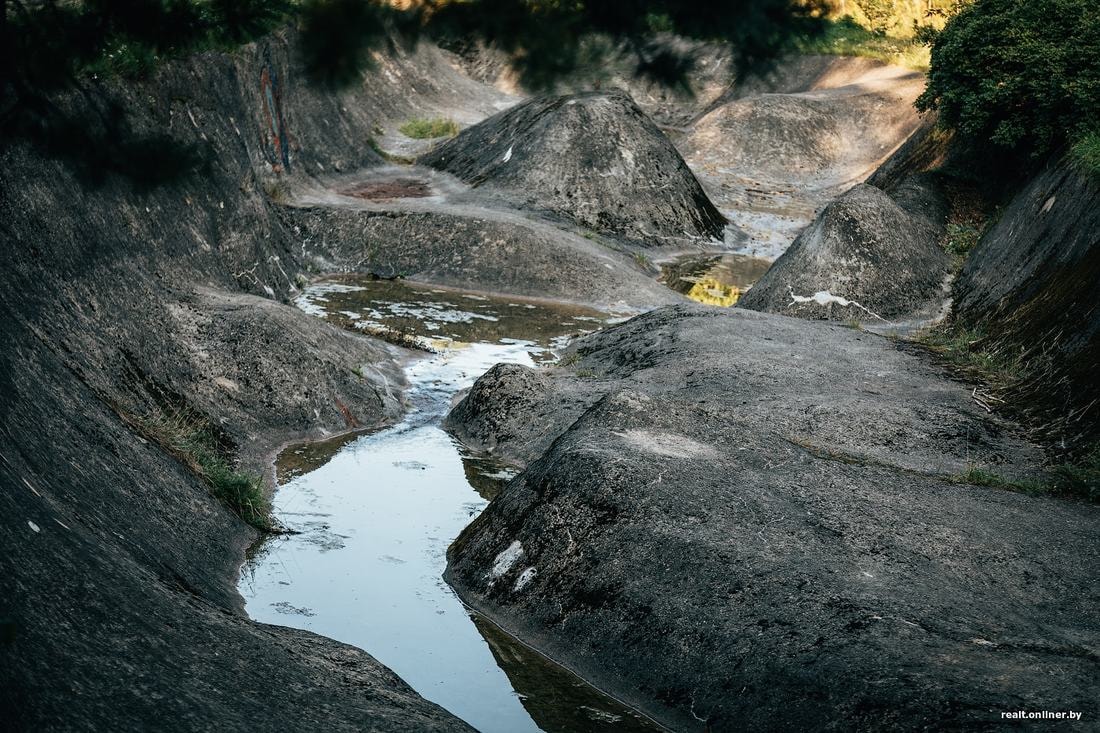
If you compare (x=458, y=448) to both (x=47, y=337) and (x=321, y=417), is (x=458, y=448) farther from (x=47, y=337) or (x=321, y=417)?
(x=47, y=337)

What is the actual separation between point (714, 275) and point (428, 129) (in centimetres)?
1185

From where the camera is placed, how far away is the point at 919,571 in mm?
8180

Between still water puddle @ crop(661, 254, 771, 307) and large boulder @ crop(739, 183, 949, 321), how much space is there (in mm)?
2289

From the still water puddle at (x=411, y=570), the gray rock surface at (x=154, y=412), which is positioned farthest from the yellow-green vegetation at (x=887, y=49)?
the still water puddle at (x=411, y=570)

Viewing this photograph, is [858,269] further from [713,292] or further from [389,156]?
[389,156]

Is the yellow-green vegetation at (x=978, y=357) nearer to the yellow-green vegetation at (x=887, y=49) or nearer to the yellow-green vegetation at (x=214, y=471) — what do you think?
the yellow-green vegetation at (x=214, y=471)

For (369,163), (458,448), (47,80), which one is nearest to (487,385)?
(458,448)

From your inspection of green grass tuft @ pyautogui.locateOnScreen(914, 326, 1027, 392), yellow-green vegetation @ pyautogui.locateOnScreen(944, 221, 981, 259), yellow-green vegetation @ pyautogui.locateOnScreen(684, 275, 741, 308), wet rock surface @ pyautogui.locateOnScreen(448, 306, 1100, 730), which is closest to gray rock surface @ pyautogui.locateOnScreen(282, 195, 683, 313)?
yellow-green vegetation @ pyautogui.locateOnScreen(684, 275, 741, 308)

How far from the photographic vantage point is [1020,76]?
66.9 ft

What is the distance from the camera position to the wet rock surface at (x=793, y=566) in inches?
268

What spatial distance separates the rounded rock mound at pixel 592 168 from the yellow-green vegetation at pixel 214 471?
1607cm

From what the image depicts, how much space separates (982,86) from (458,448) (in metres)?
12.8

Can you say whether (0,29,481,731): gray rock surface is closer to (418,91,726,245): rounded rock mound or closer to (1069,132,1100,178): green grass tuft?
(418,91,726,245): rounded rock mound

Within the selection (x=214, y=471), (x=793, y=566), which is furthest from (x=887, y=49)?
(x=793, y=566)
